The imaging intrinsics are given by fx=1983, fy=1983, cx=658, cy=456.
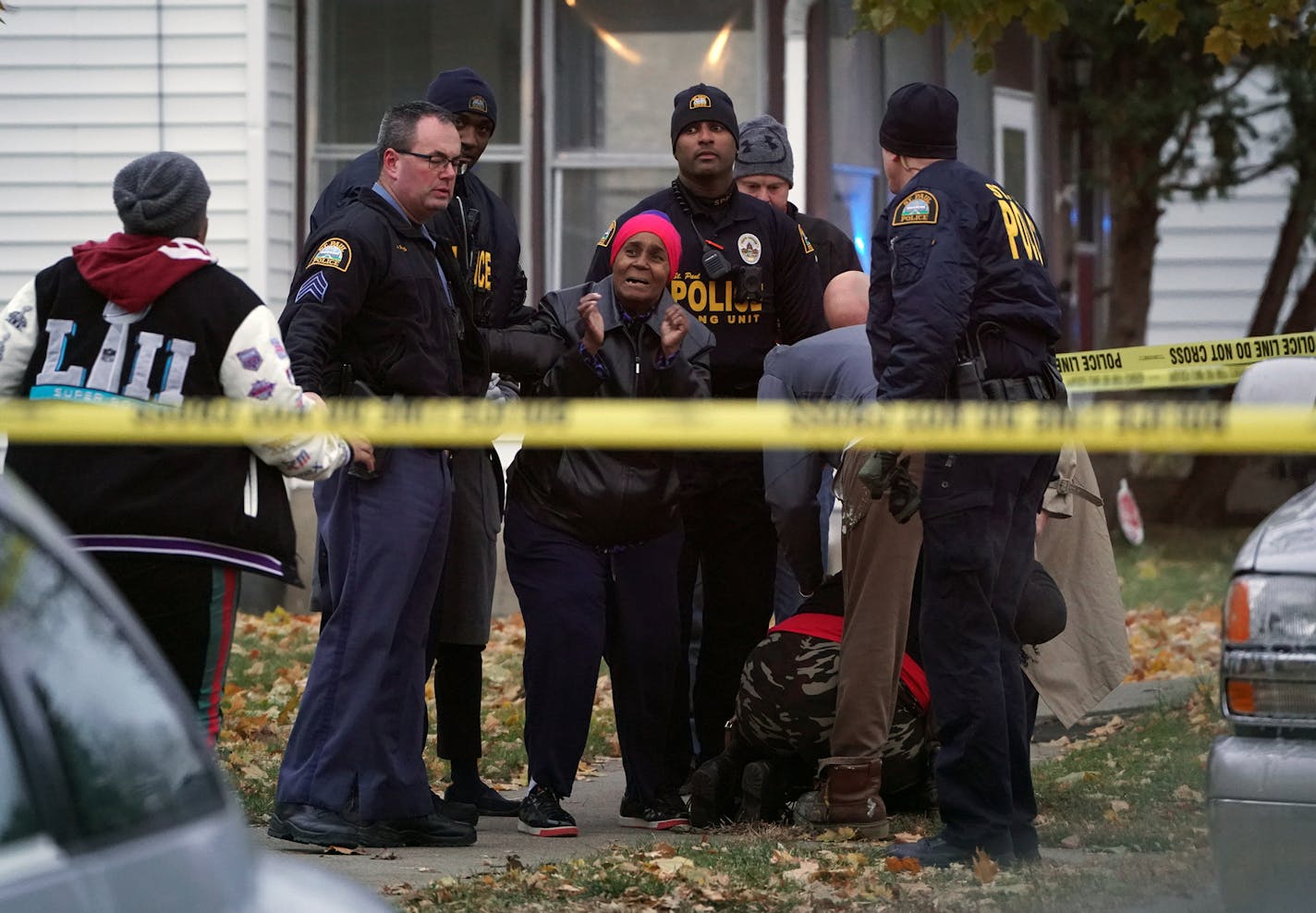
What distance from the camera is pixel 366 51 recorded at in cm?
1247

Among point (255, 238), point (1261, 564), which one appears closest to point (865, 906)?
point (1261, 564)

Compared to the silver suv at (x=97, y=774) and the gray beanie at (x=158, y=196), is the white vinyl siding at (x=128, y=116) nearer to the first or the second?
the gray beanie at (x=158, y=196)

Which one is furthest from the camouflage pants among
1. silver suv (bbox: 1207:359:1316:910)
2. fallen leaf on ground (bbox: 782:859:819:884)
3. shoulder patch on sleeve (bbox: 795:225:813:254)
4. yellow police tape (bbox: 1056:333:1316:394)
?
yellow police tape (bbox: 1056:333:1316:394)

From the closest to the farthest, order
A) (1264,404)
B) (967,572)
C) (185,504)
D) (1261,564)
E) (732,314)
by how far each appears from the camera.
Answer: (1261,564) < (185,504) < (1264,404) < (967,572) < (732,314)

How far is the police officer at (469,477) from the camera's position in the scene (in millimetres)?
6488

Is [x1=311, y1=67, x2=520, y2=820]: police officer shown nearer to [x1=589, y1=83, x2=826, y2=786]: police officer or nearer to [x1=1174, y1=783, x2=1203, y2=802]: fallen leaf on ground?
[x1=589, y1=83, x2=826, y2=786]: police officer

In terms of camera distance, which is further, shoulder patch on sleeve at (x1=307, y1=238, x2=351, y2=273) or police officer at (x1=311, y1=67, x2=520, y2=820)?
police officer at (x1=311, y1=67, x2=520, y2=820)

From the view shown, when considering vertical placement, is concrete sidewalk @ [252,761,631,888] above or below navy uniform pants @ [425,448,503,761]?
below

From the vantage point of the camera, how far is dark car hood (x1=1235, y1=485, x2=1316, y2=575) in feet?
13.4

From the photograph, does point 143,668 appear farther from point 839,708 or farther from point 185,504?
point 839,708

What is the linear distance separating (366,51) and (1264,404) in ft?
28.0

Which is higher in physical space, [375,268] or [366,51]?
[366,51]

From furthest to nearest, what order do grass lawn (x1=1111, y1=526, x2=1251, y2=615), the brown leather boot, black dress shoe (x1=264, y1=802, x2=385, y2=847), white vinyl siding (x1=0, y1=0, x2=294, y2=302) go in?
grass lawn (x1=1111, y1=526, x2=1251, y2=615) < white vinyl siding (x1=0, y1=0, x2=294, y2=302) < the brown leather boot < black dress shoe (x1=264, y1=802, x2=385, y2=847)

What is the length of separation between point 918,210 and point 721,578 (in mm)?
1945
